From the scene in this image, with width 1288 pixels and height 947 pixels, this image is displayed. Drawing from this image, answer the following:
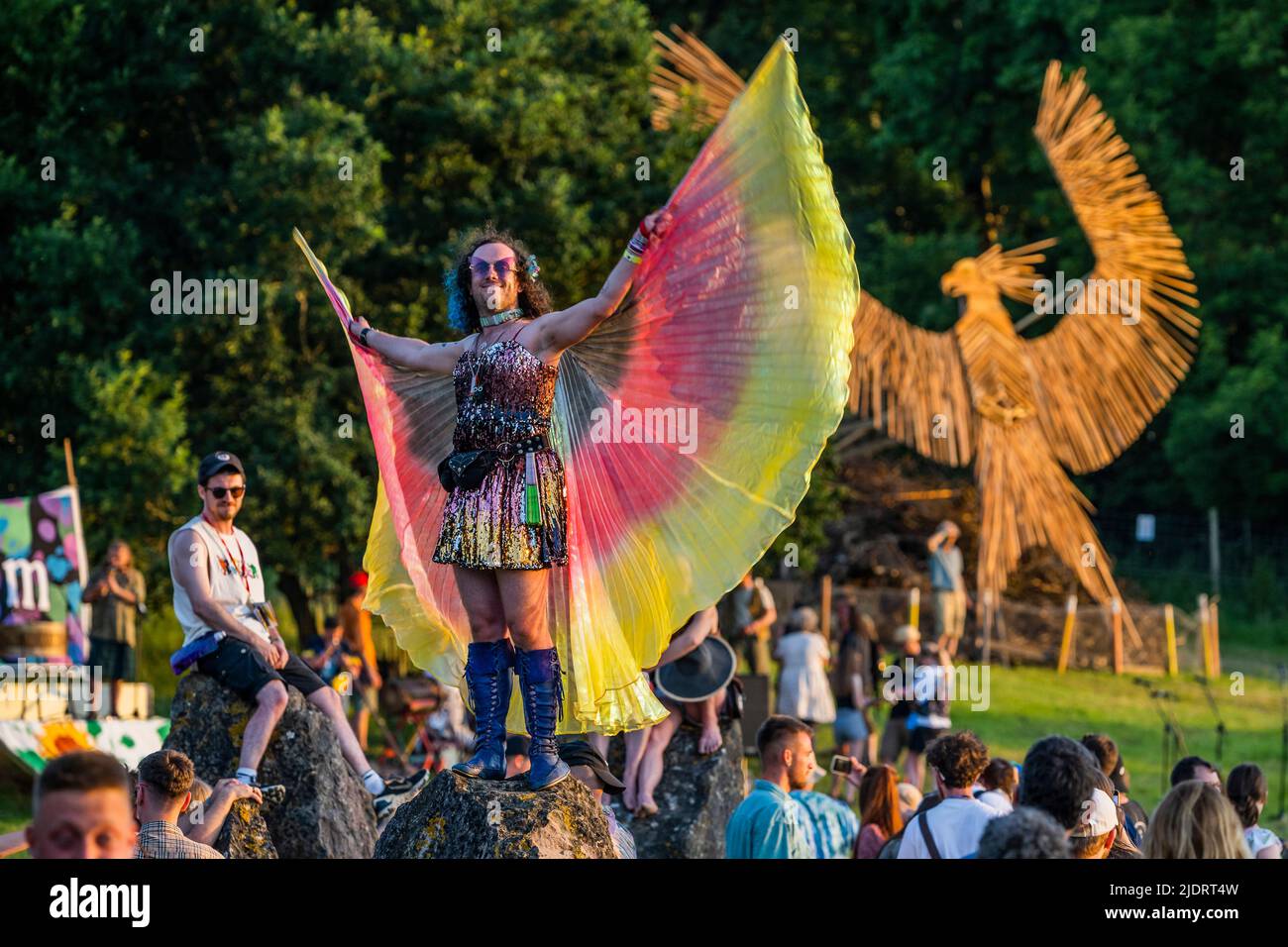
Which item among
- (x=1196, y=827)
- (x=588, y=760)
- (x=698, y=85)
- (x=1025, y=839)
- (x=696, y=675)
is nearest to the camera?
(x=1025, y=839)

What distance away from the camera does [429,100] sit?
17922mm

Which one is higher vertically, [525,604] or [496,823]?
[525,604]

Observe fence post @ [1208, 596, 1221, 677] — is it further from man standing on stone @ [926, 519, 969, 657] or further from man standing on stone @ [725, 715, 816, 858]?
man standing on stone @ [725, 715, 816, 858]

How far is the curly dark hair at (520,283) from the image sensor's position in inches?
257

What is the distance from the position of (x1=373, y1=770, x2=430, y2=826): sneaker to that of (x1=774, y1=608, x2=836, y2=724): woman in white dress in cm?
680

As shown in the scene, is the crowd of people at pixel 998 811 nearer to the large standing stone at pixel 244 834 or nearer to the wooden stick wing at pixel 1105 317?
the large standing stone at pixel 244 834

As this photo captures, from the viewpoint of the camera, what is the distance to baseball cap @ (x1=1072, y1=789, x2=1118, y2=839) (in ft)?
18.0

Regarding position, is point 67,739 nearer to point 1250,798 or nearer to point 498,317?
point 498,317

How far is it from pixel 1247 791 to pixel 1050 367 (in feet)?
49.2

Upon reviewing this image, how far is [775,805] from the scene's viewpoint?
6730mm

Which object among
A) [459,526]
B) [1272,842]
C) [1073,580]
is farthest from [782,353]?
[1073,580]

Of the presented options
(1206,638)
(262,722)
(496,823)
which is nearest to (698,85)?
(1206,638)

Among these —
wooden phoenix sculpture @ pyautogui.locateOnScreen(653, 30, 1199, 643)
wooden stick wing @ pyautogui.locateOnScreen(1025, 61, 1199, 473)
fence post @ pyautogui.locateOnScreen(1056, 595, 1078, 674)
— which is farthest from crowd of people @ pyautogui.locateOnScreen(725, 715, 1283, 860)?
fence post @ pyautogui.locateOnScreen(1056, 595, 1078, 674)
